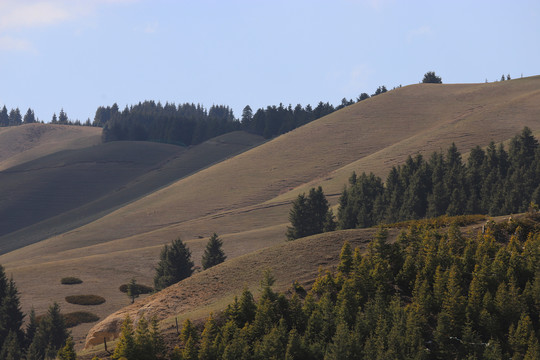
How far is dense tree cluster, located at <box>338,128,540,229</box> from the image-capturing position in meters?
86.9

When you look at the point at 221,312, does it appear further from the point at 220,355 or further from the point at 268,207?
the point at 268,207

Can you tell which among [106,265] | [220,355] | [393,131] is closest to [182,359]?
[220,355]

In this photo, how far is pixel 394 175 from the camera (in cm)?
10006

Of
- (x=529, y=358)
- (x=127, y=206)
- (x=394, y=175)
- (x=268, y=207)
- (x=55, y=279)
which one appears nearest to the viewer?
(x=529, y=358)

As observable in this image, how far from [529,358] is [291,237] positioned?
209 ft

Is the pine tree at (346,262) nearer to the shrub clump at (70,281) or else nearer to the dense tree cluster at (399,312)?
the dense tree cluster at (399,312)

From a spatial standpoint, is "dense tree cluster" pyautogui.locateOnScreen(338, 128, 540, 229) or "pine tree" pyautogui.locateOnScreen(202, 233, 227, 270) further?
"dense tree cluster" pyautogui.locateOnScreen(338, 128, 540, 229)

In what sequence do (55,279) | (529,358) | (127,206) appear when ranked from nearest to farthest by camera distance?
1. (529,358)
2. (55,279)
3. (127,206)

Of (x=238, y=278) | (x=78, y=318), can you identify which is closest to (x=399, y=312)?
(x=238, y=278)

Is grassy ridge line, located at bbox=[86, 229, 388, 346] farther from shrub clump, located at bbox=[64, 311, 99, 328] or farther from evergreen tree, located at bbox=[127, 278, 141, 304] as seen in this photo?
evergreen tree, located at bbox=[127, 278, 141, 304]

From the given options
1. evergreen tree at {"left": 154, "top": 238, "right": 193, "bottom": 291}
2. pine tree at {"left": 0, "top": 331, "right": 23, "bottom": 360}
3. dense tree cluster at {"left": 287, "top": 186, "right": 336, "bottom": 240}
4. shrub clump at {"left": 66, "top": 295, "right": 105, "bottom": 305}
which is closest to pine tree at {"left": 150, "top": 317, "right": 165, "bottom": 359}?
pine tree at {"left": 0, "top": 331, "right": 23, "bottom": 360}

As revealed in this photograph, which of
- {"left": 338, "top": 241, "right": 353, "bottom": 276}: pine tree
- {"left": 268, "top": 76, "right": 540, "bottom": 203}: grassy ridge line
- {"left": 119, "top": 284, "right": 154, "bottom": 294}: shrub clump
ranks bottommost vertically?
{"left": 119, "top": 284, "right": 154, "bottom": 294}: shrub clump

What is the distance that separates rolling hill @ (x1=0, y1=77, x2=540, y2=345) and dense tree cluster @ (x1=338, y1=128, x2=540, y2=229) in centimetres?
1347

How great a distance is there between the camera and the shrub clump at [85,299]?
70.6 meters
